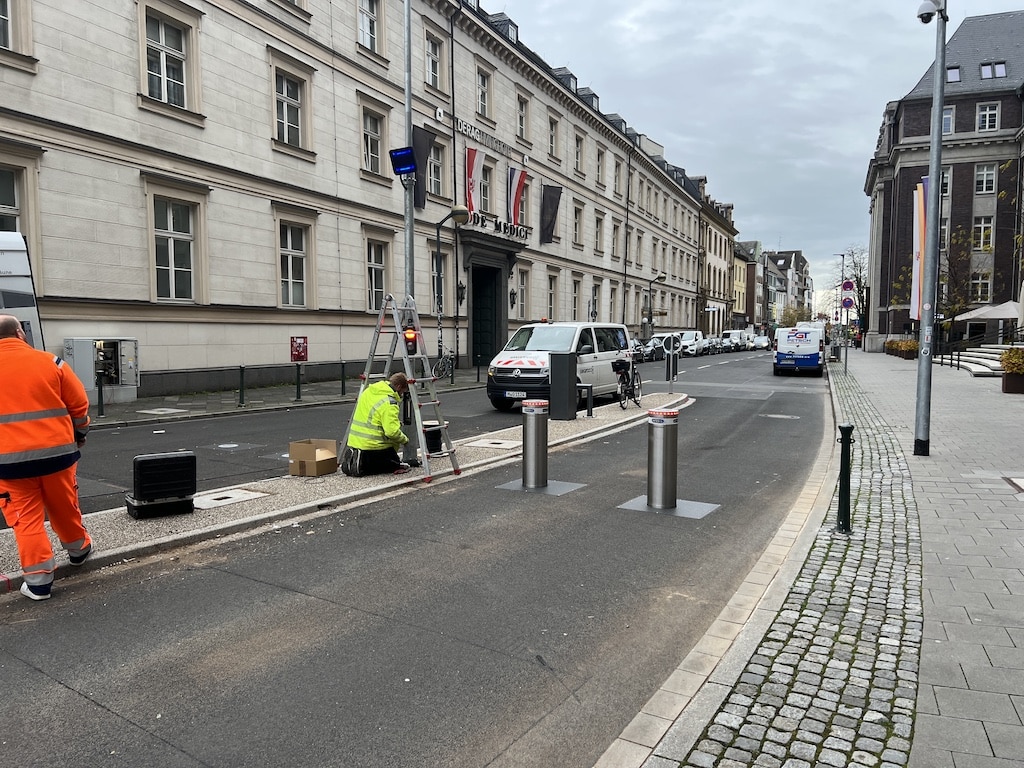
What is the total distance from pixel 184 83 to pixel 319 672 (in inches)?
733

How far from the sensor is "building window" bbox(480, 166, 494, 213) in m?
32.4

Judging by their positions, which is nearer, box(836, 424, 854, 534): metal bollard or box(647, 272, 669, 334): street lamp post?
box(836, 424, 854, 534): metal bollard

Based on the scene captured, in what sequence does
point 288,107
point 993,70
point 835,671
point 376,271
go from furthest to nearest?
1. point 993,70
2. point 376,271
3. point 288,107
4. point 835,671

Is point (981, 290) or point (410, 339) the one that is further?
point (981, 290)

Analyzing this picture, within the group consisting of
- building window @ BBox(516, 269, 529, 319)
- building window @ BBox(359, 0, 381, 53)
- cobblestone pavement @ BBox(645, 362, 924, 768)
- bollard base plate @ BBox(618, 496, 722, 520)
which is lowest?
bollard base plate @ BBox(618, 496, 722, 520)

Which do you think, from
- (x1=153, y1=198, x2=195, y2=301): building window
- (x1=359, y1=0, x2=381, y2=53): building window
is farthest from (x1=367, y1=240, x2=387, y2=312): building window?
(x1=153, y1=198, x2=195, y2=301): building window

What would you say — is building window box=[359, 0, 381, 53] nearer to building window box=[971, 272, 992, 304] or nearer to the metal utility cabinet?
the metal utility cabinet

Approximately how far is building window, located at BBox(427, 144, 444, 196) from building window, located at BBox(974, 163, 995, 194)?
137 ft

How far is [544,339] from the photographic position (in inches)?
625

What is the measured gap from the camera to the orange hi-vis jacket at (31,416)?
4.41 metres

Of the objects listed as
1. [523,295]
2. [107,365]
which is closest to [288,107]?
[107,365]

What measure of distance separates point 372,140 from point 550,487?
804 inches

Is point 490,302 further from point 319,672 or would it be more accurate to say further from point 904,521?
point 319,672

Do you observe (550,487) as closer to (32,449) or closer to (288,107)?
(32,449)
